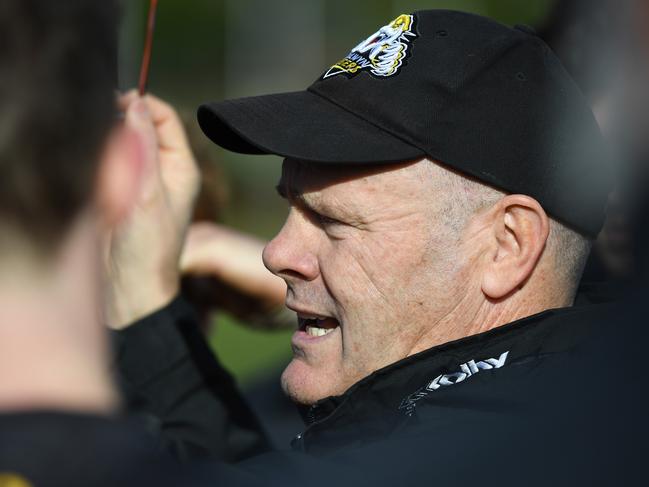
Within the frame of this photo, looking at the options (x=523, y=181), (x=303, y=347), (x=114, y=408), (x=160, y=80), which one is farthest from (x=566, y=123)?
(x=160, y=80)

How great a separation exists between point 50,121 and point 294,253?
3.59 feet

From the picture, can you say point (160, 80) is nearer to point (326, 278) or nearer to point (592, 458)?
point (326, 278)

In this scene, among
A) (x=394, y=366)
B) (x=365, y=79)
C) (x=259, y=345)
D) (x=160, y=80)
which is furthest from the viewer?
(x=160, y=80)

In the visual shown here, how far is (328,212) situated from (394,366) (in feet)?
1.17

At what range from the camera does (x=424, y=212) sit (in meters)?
1.93

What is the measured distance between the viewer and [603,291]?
2121 mm

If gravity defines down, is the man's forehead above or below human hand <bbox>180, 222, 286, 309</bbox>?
above

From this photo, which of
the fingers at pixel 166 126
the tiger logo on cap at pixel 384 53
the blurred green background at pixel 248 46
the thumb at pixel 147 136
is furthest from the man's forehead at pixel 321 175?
the blurred green background at pixel 248 46

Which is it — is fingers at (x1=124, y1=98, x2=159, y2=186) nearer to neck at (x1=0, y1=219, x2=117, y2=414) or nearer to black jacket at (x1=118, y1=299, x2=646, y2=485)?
black jacket at (x1=118, y1=299, x2=646, y2=485)

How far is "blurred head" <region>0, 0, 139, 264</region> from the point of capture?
101 cm

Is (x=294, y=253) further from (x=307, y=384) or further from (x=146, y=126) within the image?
(x=146, y=126)

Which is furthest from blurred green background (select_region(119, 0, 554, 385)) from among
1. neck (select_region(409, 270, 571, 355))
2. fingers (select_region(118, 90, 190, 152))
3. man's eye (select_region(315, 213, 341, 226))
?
neck (select_region(409, 270, 571, 355))

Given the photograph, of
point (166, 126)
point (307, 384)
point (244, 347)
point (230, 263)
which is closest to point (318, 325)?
point (307, 384)

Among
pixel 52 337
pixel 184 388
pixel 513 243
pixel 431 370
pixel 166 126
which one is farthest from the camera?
pixel 166 126
